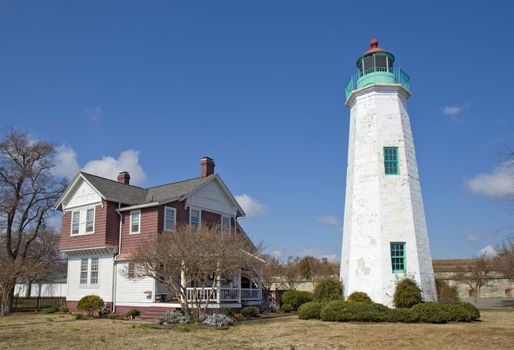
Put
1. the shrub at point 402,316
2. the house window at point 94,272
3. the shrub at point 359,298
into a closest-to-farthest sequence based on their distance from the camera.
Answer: the shrub at point 402,316
the shrub at point 359,298
the house window at point 94,272

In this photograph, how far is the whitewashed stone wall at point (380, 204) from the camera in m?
23.0

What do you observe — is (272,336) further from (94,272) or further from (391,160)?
(94,272)

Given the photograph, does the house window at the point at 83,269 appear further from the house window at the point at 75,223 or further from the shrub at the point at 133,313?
the shrub at the point at 133,313

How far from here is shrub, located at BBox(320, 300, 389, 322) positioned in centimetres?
2028

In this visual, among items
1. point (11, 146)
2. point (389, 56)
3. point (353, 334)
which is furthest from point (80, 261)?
point (389, 56)

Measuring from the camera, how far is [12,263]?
2627 cm

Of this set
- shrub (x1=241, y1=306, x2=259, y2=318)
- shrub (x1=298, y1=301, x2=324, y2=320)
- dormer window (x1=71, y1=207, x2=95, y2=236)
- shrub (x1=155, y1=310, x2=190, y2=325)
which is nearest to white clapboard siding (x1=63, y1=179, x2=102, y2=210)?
dormer window (x1=71, y1=207, x2=95, y2=236)

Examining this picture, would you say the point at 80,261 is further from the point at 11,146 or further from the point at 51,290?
the point at 51,290

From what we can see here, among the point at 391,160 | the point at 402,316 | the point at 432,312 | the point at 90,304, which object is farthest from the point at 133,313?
the point at 391,160

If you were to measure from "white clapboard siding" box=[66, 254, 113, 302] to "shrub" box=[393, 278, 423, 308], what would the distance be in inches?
631

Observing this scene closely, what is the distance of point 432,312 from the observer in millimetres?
19906

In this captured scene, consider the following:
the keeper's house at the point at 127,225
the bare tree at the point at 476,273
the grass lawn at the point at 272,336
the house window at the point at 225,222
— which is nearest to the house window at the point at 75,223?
the keeper's house at the point at 127,225

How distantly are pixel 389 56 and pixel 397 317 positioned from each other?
1396 cm

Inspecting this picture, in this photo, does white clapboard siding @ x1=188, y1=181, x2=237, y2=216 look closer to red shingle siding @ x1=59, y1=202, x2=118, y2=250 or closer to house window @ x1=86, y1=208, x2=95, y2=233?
red shingle siding @ x1=59, y1=202, x2=118, y2=250
